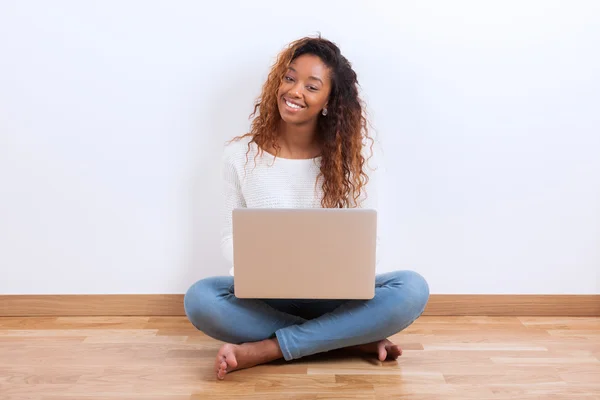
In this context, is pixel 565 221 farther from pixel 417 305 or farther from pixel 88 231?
pixel 88 231

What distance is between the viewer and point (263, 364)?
1.69 meters

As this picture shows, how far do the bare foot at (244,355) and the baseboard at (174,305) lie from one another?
1.86 ft

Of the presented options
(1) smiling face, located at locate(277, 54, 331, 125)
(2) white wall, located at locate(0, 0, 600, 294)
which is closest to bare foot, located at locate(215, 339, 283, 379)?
(2) white wall, located at locate(0, 0, 600, 294)

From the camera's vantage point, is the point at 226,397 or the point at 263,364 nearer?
the point at 226,397

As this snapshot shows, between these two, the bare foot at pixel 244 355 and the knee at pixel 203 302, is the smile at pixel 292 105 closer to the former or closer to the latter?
the knee at pixel 203 302

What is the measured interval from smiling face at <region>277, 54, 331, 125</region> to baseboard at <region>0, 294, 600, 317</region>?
0.76 metres

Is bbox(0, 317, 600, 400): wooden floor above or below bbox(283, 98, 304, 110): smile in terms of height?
below

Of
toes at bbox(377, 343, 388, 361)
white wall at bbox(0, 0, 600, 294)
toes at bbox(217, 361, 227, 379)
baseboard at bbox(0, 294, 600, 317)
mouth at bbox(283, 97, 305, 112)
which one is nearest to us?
toes at bbox(217, 361, 227, 379)

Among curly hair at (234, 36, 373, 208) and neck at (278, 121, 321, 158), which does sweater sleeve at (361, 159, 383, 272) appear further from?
neck at (278, 121, 321, 158)

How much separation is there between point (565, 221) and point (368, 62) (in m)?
0.84

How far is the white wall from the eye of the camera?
2025 mm

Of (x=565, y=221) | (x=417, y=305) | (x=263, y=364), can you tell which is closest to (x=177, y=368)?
(x=263, y=364)

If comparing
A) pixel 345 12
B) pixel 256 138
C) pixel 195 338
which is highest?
pixel 345 12

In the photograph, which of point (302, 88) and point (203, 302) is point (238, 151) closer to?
point (302, 88)
